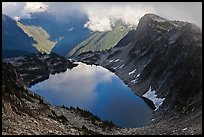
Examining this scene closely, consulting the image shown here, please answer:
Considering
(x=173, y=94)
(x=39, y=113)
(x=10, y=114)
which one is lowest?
(x=10, y=114)

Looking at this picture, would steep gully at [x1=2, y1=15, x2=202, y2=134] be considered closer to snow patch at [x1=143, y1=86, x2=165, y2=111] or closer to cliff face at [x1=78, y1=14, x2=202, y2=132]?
cliff face at [x1=78, y1=14, x2=202, y2=132]

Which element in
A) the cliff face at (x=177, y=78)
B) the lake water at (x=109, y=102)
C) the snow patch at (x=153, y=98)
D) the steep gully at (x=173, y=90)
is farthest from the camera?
the snow patch at (x=153, y=98)

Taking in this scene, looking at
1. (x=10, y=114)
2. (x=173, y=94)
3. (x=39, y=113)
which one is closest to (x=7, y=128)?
(x=10, y=114)

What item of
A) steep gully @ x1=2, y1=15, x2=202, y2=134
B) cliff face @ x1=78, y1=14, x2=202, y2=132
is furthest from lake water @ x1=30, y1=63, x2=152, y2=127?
steep gully @ x1=2, y1=15, x2=202, y2=134

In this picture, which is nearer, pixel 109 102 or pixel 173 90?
pixel 173 90

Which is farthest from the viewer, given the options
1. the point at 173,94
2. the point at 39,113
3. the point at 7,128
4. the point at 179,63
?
the point at 179,63

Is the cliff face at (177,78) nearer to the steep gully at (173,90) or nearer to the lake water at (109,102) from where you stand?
the steep gully at (173,90)

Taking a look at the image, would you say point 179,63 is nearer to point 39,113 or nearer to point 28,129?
point 39,113

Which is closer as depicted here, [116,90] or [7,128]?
[7,128]

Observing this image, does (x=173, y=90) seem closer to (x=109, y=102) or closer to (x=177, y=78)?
(x=177, y=78)

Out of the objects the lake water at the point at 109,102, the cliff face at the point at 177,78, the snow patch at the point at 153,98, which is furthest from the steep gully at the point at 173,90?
the lake water at the point at 109,102

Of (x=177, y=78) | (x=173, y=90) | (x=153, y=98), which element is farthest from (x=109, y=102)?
(x=177, y=78)
